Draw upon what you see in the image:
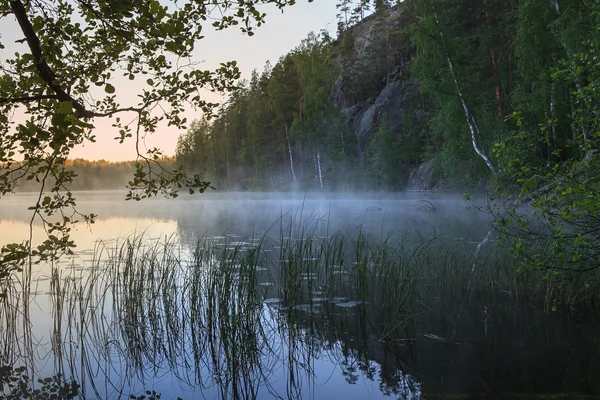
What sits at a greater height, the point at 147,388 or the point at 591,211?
the point at 591,211

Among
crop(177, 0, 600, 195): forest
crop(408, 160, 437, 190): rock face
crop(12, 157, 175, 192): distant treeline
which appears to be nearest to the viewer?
crop(177, 0, 600, 195): forest

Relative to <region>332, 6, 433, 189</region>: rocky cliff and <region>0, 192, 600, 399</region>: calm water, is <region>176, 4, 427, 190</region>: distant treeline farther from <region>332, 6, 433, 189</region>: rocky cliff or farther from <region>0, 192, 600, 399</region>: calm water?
<region>0, 192, 600, 399</region>: calm water

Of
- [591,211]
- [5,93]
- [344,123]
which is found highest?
[344,123]

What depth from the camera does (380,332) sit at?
571 cm

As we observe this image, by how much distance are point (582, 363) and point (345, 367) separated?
2295 millimetres

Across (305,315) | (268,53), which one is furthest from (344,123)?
(305,315)

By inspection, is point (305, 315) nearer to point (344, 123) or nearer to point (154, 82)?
point (154, 82)

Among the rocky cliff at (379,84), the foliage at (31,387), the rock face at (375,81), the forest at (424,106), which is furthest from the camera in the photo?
the rock face at (375,81)

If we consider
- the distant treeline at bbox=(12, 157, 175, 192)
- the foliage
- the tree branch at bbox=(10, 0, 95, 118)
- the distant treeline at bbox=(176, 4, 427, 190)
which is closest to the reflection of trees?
the foliage

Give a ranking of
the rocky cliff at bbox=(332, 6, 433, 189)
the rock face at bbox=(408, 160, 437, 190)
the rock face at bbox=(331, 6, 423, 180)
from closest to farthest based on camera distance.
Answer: the rock face at bbox=(408, 160, 437, 190) < the rocky cliff at bbox=(332, 6, 433, 189) < the rock face at bbox=(331, 6, 423, 180)

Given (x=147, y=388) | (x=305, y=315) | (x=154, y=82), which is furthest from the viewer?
(x=305, y=315)

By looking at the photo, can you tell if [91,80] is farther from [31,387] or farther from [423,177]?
[423,177]

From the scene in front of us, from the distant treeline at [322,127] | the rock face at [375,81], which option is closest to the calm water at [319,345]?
the distant treeline at [322,127]

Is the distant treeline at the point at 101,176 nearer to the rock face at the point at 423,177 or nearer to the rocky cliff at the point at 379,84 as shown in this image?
the rocky cliff at the point at 379,84
